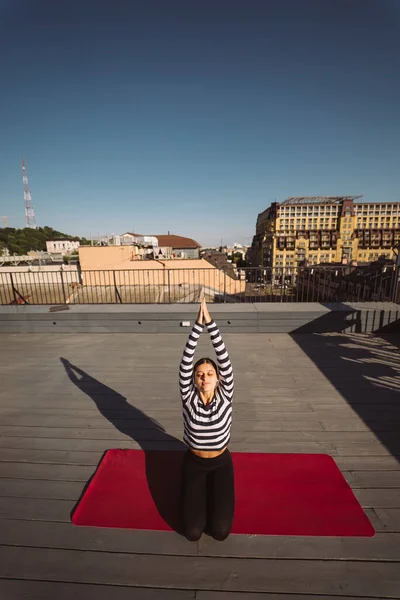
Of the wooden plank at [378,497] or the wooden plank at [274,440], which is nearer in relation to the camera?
the wooden plank at [378,497]

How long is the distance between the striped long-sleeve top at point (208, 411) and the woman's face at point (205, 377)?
10 cm

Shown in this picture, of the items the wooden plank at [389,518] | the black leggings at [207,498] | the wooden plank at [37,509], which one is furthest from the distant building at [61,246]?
the wooden plank at [389,518]

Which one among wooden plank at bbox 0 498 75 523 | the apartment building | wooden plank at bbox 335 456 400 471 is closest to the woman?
wooden plank at bbox 0 498 75 523

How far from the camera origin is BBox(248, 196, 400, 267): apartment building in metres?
104

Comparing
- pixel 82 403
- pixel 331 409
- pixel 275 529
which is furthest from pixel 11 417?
pixel 331 409

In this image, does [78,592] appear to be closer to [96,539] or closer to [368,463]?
[96,539]

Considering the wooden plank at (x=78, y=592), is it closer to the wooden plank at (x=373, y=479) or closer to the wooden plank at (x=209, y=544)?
the wooden plank at (x=209, y=544)

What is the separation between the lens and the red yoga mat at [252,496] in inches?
80.1

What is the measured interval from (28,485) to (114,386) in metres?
1.90

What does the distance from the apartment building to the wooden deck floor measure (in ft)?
304

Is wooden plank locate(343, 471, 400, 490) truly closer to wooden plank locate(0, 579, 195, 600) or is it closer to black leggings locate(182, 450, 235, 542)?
black leggings locate(182, 450, 235, 542)

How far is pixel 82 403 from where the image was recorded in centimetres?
388

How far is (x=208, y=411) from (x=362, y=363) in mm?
4171

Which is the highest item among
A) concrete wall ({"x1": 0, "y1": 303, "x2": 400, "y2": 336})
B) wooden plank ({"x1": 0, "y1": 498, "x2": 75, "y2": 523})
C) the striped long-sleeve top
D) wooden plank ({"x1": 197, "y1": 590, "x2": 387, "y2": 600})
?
the striped long-sleeve top
